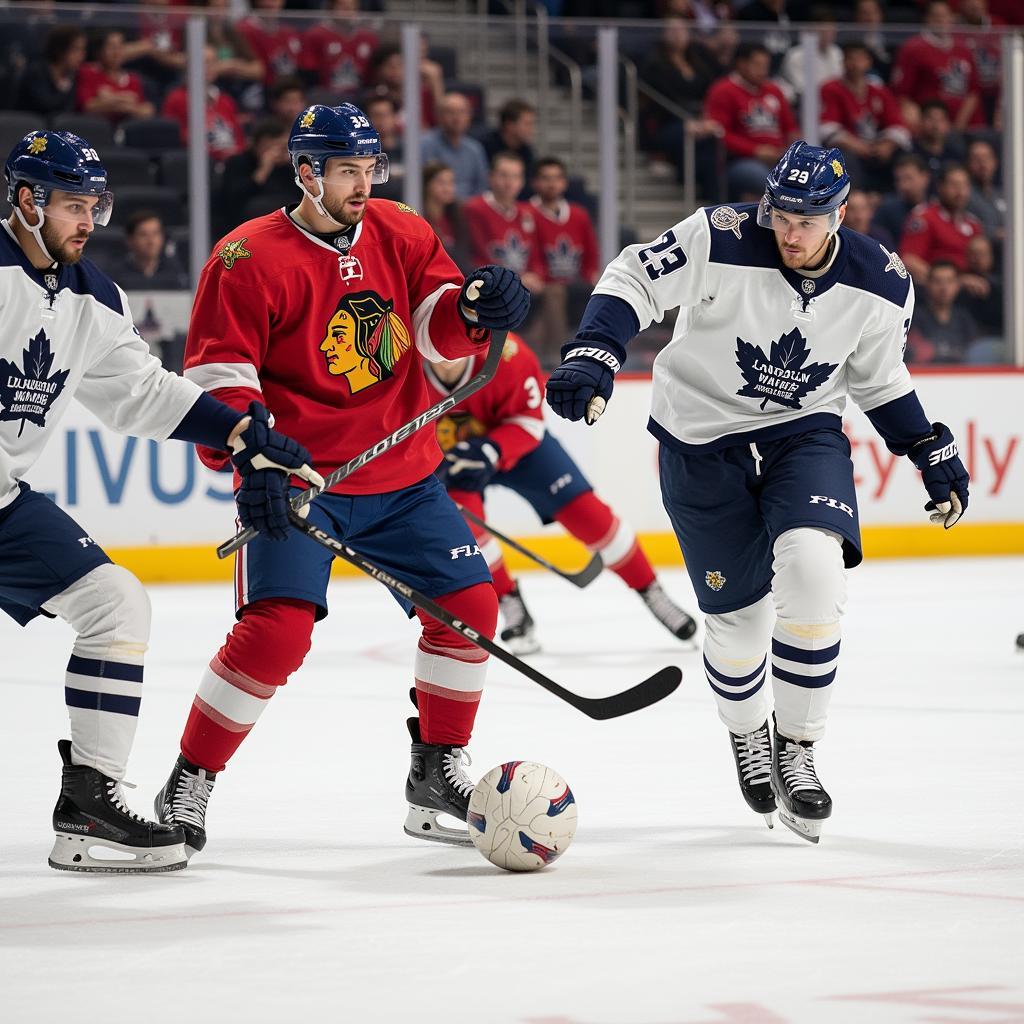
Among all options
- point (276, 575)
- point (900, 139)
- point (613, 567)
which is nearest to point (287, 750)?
point (276, 575)

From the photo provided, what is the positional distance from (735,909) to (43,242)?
5.09 ft

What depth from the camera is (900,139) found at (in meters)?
9.50

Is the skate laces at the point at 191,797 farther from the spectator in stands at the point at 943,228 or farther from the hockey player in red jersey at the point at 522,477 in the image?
the spectator in stands at the point at 943,228

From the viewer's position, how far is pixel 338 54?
857 cm

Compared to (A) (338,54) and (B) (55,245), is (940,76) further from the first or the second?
(B) (55,245)

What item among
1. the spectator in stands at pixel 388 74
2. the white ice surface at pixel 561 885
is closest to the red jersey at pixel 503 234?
the spectator in stands at pixel 388 74

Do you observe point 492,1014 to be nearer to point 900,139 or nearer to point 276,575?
point 276,575

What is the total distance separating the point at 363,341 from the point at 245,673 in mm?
625

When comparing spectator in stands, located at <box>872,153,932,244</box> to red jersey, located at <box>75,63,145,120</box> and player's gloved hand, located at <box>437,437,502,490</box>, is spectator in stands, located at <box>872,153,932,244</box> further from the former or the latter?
player's gloved hand, located at <box>437,437,502,490</box>

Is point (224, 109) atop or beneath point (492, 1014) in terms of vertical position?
atop

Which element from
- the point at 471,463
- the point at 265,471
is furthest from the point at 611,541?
the point at 265,471

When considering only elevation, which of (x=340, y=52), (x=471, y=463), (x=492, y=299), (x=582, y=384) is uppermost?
(x=340, y=52)

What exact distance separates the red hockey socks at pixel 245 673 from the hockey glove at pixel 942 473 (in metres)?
1.22

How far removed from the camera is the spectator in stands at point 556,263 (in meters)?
8.72
